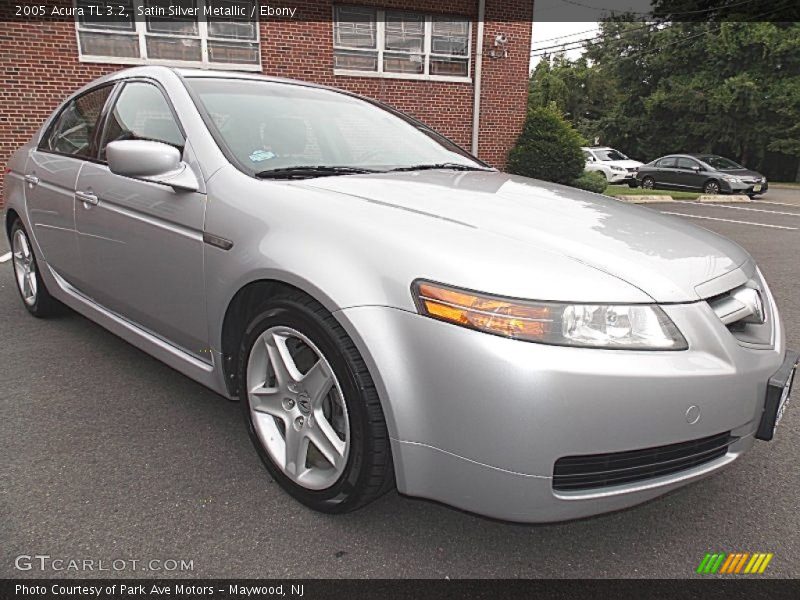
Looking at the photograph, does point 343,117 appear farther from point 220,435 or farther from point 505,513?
point 505,513

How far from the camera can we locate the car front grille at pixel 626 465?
1656 mm

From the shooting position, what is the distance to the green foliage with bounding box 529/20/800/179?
2747 centimetres

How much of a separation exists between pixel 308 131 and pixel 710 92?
31911mm

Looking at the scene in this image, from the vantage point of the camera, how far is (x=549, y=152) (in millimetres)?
12461

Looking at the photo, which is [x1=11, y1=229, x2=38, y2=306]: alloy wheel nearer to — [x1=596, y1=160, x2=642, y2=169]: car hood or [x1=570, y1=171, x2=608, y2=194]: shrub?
[x1=570, y1=171, x2=608, y2=194]: shrub

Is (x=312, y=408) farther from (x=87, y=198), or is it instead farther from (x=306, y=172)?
(x=87, y=198)

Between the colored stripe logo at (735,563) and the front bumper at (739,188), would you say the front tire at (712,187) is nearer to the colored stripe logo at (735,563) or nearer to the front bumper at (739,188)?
the front bumper at (739,188)

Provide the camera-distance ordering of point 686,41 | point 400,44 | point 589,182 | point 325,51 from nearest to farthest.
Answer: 1. point 325,51
2. point 400,44
3. point 589,182
4. point 686,41

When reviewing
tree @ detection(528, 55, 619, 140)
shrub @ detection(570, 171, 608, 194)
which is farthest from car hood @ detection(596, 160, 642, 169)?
tree @ detection(528, 55, 619, 140)

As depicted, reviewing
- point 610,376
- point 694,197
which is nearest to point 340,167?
point 610,376

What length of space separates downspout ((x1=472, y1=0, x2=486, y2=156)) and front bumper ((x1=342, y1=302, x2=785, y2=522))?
10941 mm

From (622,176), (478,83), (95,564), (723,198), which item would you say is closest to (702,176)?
(723,198)

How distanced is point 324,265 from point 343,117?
142 centimetres

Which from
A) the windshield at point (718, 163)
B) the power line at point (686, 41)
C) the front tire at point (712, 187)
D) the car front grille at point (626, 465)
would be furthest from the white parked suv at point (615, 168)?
the car front grille at point (626, 465)
